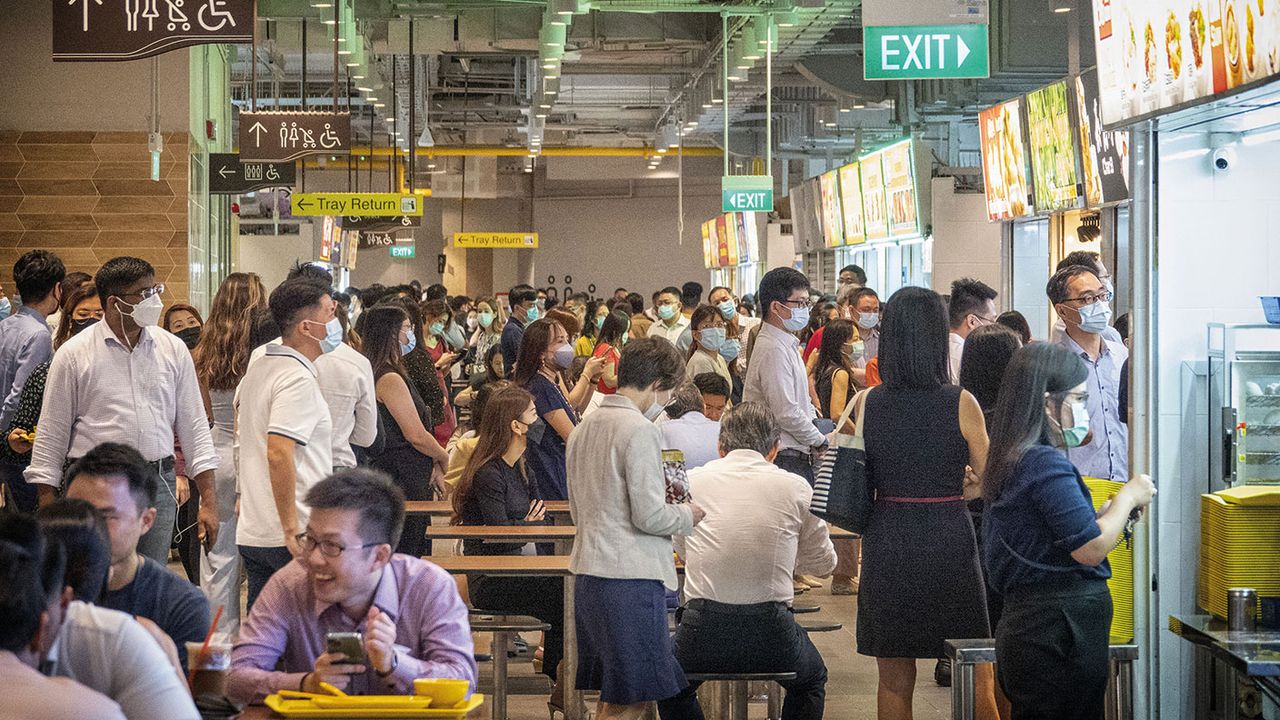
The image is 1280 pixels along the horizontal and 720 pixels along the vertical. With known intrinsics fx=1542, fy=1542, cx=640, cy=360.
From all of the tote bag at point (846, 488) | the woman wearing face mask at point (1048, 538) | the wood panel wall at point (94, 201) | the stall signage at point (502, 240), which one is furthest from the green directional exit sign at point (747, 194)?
the stall signage at point (502, 240)

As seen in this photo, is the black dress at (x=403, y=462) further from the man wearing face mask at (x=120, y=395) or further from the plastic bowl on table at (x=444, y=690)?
the plastic bowl on table at (x=444, y=690)

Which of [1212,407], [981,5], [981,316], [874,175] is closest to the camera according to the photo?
[1212,407]

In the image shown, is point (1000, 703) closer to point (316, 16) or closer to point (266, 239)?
point (316, 16)

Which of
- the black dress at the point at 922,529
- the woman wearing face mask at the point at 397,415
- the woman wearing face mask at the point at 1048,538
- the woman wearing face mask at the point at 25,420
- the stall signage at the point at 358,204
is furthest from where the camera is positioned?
the stall signage at the point at 358,204

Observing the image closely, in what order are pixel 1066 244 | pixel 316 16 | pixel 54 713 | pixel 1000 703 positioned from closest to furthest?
pixel 54 713
pixel 1000 703
pixel 1066 244
pixel 316 16

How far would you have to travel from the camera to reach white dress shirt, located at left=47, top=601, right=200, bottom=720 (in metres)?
2.81

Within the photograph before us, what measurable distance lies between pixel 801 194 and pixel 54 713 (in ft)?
68.0

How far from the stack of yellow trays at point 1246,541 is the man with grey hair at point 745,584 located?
1319 mm

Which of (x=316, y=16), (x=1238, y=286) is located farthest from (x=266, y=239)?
(x=1238, y=286)

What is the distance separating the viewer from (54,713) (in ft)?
7.89

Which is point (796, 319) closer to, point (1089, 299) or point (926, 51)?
point (1089, 299)

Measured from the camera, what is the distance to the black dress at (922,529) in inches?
197

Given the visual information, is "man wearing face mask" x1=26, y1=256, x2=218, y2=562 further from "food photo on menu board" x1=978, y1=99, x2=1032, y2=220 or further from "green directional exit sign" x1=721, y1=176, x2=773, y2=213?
"green directional exit sign" x1=721, y1=176, x2=773, y2=213

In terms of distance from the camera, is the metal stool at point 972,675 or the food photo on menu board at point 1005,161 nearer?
the metal stool at point 972,675
